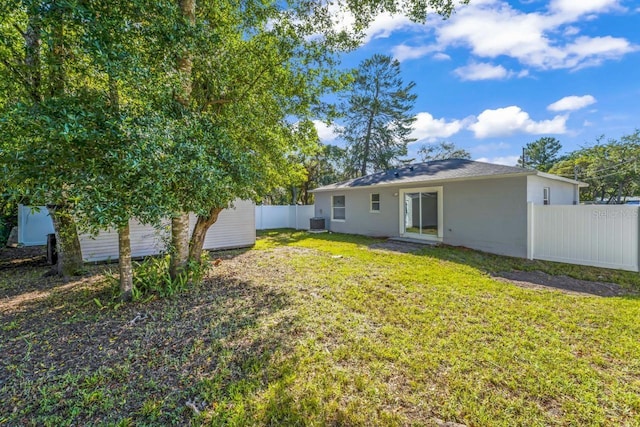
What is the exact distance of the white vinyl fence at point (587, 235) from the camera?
245 inches

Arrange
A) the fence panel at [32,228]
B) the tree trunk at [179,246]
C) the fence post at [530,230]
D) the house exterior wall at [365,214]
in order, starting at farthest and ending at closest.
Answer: the house exterior wall at [365,214], the fence panel at [32,228], the fence post at [530,230], the tree trunk at [179,246]

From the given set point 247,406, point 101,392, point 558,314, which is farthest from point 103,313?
point 558,314

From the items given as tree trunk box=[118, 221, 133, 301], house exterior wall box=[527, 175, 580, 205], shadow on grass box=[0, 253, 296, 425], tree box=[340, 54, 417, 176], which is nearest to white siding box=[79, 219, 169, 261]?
tree trunk box=[118, 221, 133, 301]

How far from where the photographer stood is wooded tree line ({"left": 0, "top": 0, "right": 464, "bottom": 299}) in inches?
112

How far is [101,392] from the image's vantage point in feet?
7.70

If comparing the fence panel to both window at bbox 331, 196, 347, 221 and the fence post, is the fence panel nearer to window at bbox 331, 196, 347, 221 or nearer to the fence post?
window at bbox 331, 196, 347, 221

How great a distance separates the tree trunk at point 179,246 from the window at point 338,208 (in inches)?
386

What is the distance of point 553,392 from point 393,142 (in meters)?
Answer: 20.4

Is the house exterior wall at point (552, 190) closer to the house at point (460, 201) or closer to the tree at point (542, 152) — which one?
the house at point (460, 201)

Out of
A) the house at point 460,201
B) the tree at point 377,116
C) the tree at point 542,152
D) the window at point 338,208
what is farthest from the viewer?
the tree at point 542,152

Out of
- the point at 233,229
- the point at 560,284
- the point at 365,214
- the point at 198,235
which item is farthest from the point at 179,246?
the point at 365,214

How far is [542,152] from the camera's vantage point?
3812cm

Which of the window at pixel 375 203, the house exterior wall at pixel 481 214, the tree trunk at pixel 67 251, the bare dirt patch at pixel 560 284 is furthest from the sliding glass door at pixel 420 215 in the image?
the tree trunk at pixel 67 251

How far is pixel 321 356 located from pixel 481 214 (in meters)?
8.01
